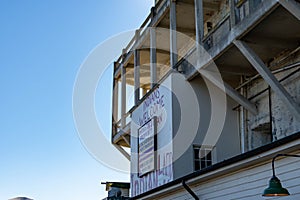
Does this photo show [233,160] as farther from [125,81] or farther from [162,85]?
[125,81]

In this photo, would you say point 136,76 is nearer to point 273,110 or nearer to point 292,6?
point 273,110

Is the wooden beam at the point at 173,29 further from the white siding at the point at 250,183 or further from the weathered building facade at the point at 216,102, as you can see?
the white siding at the point at 250,183

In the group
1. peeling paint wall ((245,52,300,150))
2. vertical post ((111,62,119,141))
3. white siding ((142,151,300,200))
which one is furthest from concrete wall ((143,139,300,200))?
vertical post ((111,62,119,141))

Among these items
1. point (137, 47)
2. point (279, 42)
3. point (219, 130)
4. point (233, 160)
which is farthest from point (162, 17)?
point (233, 160)

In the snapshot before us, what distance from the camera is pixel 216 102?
12383mm

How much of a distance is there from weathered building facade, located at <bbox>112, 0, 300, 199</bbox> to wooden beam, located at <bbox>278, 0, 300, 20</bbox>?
16 millimetres

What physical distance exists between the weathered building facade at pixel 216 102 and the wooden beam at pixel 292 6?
16 mm

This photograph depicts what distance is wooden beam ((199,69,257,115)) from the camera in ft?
36.6

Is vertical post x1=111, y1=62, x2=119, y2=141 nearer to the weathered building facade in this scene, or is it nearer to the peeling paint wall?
the weathered building facade

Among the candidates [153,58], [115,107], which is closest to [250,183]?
[153,58]

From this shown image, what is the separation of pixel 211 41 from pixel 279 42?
1.96m

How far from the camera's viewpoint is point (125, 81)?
55.4ft

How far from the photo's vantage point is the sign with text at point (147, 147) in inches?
514

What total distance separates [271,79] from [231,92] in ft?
7.13
